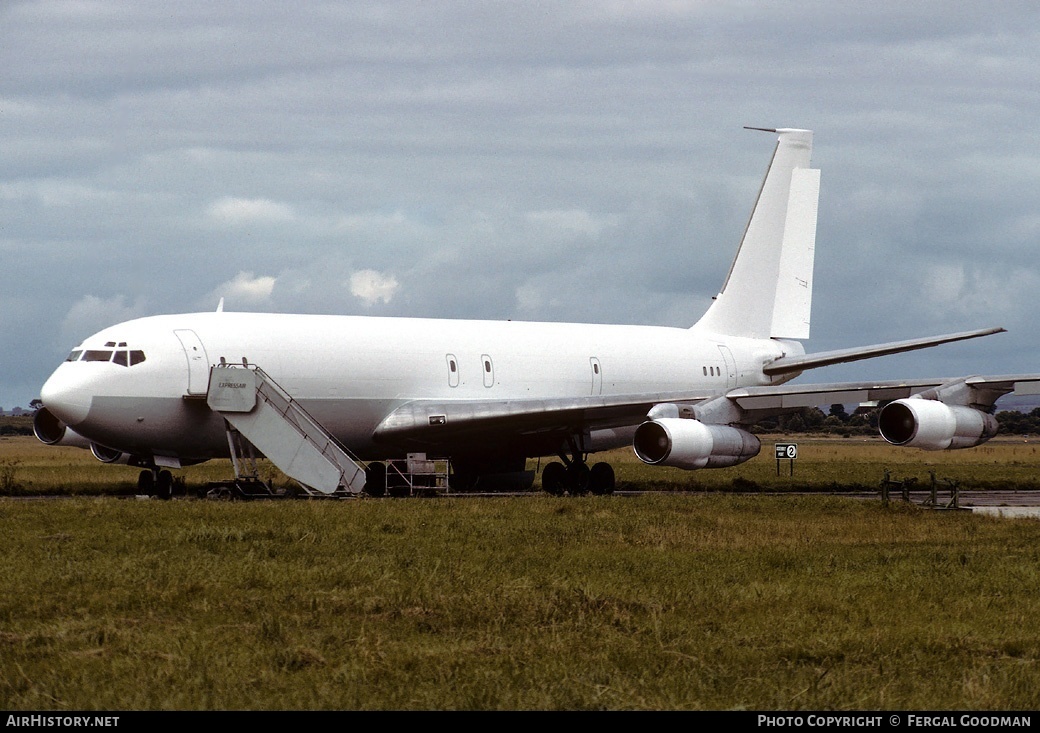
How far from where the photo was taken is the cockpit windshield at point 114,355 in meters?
27.2

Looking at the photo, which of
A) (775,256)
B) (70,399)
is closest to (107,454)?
(70,399)

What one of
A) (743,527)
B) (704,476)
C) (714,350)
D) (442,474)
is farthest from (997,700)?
(704,476)

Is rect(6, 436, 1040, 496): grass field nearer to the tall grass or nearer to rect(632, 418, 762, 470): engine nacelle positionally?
rect(632, 418, 762, 470): engine nacelle

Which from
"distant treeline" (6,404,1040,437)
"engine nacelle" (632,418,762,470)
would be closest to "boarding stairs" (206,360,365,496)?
"engine nacelle" (632,418,762,470)

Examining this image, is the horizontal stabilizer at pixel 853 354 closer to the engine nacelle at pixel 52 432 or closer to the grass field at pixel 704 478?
the grass field at pixel 704 478

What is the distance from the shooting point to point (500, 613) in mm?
13812

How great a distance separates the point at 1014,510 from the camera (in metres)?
28.9

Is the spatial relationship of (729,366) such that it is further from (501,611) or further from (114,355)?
(501,611)

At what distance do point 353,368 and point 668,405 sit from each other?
7.29 m

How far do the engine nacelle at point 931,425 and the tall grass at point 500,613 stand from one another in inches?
252

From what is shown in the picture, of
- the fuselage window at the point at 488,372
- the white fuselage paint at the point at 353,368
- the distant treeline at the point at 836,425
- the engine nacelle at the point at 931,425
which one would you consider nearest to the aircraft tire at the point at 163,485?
the white fuselage paint at the point at 353,368
